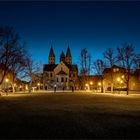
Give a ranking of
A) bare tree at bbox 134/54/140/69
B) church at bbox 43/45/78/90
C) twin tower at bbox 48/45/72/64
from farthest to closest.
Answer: twin tower at bbox 48/45/72/64 → church at bbox 43/45/78/90 → bare tree at bbox 134/54/140/69

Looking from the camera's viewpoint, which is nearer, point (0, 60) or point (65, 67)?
point (0, 60)

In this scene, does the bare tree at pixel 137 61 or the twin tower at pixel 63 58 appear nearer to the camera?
the bare tree at pixel 137 61

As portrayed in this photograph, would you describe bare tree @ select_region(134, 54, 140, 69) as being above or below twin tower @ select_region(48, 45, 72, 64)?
below

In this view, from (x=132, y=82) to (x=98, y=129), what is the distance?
7959 cm

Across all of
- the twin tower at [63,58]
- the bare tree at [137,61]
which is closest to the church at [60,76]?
the twin tower at [63,58]

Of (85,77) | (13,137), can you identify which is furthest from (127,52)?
(13,137)

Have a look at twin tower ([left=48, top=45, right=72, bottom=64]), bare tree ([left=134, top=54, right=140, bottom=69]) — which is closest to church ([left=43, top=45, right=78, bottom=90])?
twin tower ([left=48, top=45, right=72, bottom=64])

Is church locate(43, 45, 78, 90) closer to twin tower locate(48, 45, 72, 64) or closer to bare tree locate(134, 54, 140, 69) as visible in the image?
twin tower locate(48, 45, 72, 64)

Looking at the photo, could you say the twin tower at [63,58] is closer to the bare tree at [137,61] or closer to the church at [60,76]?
the church at [60,76]

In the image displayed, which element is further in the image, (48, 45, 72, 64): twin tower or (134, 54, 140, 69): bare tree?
(48, 45, 72, 64): twin tower

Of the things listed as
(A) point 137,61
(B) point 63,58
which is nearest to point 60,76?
(B) point 63,58

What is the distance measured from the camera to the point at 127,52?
51.6m

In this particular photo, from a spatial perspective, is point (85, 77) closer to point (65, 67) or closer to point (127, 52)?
point (127, 52)

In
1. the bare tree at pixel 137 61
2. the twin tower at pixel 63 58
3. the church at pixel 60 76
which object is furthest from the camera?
the twin tower at pixel 63 58
